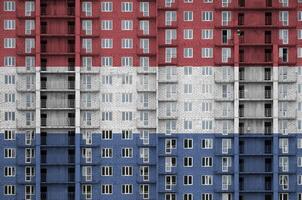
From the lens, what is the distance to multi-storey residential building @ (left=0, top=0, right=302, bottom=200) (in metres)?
107

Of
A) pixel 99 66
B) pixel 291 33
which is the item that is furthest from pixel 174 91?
pixel 291 33

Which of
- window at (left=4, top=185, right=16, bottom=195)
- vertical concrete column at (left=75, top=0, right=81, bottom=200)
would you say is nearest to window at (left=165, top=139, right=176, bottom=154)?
vertical concrete column at (left=75, top=0, right=81, bottom=200)

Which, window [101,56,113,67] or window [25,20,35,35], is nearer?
window [101,56,113,67]

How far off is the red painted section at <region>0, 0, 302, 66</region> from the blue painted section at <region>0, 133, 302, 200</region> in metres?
11.6

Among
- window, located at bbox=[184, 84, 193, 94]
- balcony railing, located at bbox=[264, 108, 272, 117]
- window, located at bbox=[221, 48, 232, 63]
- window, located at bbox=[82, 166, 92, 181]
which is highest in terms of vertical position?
window, located at bbox=[221, 48, 232, 63]

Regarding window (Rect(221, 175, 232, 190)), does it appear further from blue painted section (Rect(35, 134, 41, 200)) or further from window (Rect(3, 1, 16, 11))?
window (Rect(3, 1, 16, 11))

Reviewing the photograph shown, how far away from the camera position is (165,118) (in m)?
107

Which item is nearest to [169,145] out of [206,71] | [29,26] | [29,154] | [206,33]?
[206,71]

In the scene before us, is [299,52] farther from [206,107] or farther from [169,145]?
[169,145]

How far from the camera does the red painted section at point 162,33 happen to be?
354ft

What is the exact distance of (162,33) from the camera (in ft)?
355

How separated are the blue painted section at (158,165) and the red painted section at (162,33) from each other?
11.6 metres

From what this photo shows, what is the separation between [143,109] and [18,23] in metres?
22.8

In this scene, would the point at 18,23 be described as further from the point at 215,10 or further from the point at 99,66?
the point at 215,10
